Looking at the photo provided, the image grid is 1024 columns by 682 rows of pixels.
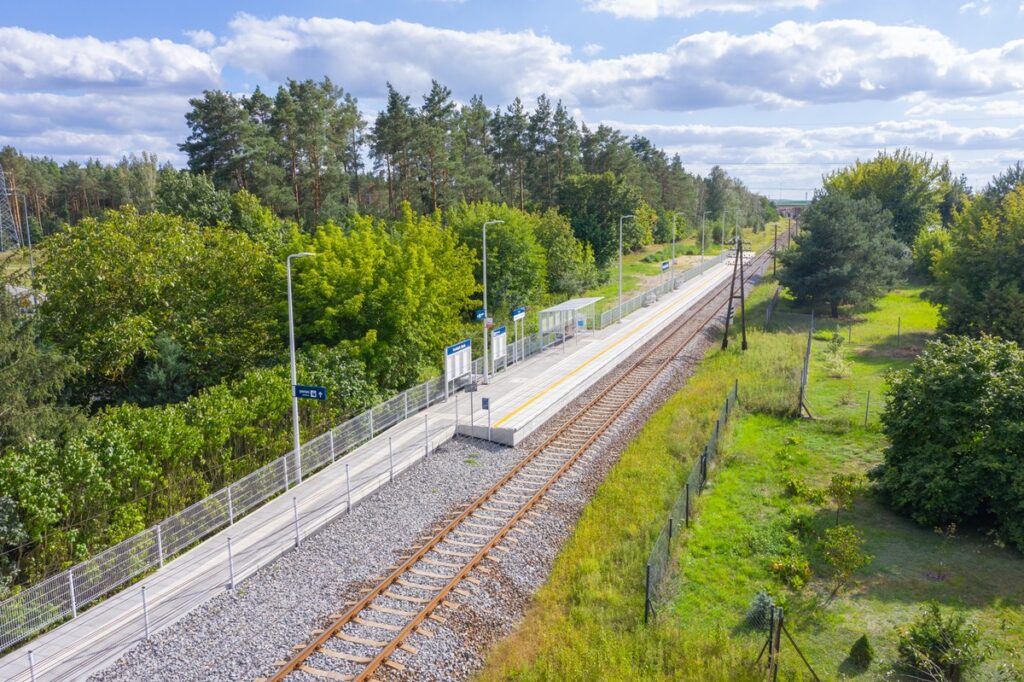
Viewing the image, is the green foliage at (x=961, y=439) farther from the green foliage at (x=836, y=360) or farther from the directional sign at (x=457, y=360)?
the directional sign at (x=457, y=360)

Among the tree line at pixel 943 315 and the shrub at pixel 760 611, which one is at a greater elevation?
the tree line at pixel 943 315

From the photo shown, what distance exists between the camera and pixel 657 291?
59.1 metres

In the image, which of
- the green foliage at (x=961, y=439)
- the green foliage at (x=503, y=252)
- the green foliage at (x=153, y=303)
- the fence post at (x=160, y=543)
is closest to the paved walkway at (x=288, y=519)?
the fence post at (x=160, y=543)

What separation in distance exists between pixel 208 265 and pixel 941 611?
2631 cm

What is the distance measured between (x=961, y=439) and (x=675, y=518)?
7595mm

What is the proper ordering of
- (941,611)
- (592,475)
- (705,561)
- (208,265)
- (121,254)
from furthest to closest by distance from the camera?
(208,265), (121,254), (592,475), (705,561), (941,611)

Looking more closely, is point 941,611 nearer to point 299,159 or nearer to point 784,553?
point 784,553

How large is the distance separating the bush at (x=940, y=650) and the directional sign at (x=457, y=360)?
1726cm

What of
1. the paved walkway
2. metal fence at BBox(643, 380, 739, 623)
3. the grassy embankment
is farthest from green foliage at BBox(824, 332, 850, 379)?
metal fence at BBox(643, 380, 739, 623)

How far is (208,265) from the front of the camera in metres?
28.0

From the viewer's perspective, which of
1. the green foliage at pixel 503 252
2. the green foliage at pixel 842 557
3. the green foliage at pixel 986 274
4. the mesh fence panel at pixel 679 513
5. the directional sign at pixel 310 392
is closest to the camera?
the mesh fence panel at pixel 679 513

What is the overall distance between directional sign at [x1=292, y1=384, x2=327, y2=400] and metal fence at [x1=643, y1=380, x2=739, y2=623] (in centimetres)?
910

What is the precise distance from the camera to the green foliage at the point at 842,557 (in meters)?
14.4

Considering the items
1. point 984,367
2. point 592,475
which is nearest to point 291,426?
point 592,475
